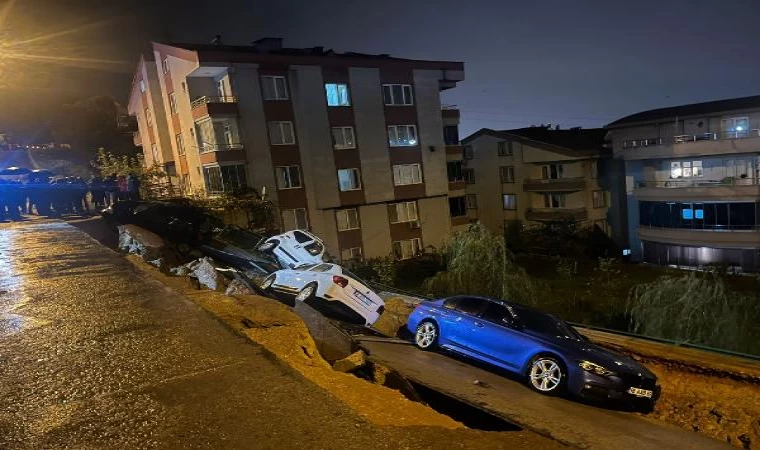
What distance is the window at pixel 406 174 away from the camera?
30234 millimetres

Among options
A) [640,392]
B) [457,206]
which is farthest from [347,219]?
[640,392]

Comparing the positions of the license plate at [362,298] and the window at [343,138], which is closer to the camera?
the license plate at [362,298]

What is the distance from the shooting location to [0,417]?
3.96m

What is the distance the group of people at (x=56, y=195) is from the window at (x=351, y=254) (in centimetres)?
1133

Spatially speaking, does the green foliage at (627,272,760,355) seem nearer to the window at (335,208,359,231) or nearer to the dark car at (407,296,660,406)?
the dark car at (407,296,660,406)

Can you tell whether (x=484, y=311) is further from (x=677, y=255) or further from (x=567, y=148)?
(x=567, y=148)

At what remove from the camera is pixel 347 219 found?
28625 millimetres

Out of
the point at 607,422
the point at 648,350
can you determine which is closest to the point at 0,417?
the point at 607,422

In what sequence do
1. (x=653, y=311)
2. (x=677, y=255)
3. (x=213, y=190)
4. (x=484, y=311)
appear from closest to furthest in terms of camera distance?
(x=484, y=311) < (x=653, y=311) < (x=213, y=190) < (x=677, y=255)

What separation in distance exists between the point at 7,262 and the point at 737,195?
32.8 m

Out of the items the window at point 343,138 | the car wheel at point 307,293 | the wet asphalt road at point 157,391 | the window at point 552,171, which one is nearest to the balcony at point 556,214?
the window at point 552,171

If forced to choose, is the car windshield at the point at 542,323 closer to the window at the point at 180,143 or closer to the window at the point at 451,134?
the window at the point at 451,134

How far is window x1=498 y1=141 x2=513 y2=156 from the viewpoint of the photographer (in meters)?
38.4

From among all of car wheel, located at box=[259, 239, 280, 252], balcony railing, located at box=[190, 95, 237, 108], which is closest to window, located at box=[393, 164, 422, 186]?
balcony railing, located at box=[190, 95, 237, 108]
